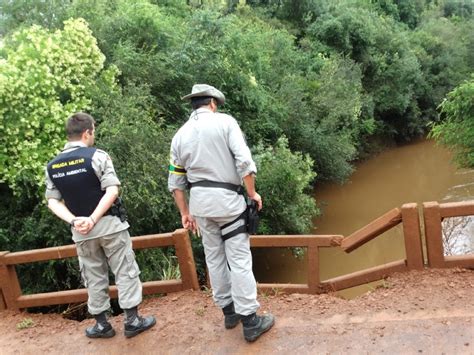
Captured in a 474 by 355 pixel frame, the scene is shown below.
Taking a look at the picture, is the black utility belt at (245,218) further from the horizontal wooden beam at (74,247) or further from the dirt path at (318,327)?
the horizontal wooden beam at (74,247)

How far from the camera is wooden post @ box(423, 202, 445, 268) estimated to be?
443 cm

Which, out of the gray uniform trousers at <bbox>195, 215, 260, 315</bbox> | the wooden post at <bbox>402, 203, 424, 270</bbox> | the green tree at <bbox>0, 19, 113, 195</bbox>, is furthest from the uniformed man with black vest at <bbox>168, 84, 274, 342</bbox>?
the green tree at <bbox>0, 19, 113, 195</bbox>

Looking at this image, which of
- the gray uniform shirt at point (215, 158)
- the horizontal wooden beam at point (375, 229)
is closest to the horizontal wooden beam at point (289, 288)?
the horizontal wooden beam at point (375, 229)

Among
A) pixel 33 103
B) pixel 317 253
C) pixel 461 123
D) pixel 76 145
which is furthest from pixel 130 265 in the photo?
pixel 461 123

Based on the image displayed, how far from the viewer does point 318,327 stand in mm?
4102

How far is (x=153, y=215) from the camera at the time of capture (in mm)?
8633

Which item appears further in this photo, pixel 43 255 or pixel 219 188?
pixel 43 255

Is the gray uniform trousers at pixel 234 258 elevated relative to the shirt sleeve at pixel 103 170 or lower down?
lower down

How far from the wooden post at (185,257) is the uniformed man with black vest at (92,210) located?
2.62 ft

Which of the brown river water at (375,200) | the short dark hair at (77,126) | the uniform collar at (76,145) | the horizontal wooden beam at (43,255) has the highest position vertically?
the short dark hair at (77,126)

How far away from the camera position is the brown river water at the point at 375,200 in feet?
40.6

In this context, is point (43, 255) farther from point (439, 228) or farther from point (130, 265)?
point (439, 228)

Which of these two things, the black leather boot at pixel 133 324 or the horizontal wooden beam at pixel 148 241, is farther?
the horizontal wooden beam at pixel 148 241

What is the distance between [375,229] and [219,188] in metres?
1.72
